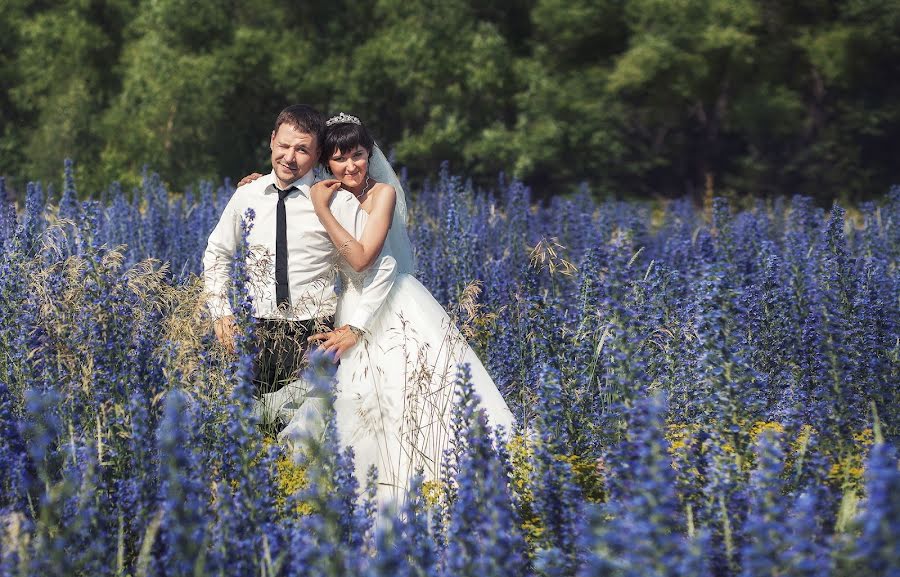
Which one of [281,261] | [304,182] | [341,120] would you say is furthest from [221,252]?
[341,120]

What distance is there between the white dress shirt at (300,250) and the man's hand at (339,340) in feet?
0.14

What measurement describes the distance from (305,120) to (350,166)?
24 cm

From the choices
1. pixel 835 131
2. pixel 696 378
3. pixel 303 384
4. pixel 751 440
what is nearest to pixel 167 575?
pixel 303 384

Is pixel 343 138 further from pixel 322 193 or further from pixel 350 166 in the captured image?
pixel 322 193

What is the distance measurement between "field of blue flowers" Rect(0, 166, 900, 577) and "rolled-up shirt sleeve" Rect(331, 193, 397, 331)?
16.2 inches

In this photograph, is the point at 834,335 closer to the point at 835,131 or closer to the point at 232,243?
the point at 232,243

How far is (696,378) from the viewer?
361 centimetres

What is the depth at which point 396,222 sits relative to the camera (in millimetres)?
4145

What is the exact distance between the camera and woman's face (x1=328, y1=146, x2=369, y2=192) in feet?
13.0

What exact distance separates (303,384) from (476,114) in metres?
13.8

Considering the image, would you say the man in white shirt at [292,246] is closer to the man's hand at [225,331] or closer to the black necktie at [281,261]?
the black necktie at [281,261]

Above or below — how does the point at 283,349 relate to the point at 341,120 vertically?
below

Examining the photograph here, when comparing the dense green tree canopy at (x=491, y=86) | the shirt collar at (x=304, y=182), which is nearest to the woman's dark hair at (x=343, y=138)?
the shirt collar at (x=304, y=182)

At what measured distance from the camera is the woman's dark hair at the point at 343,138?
3.96m
